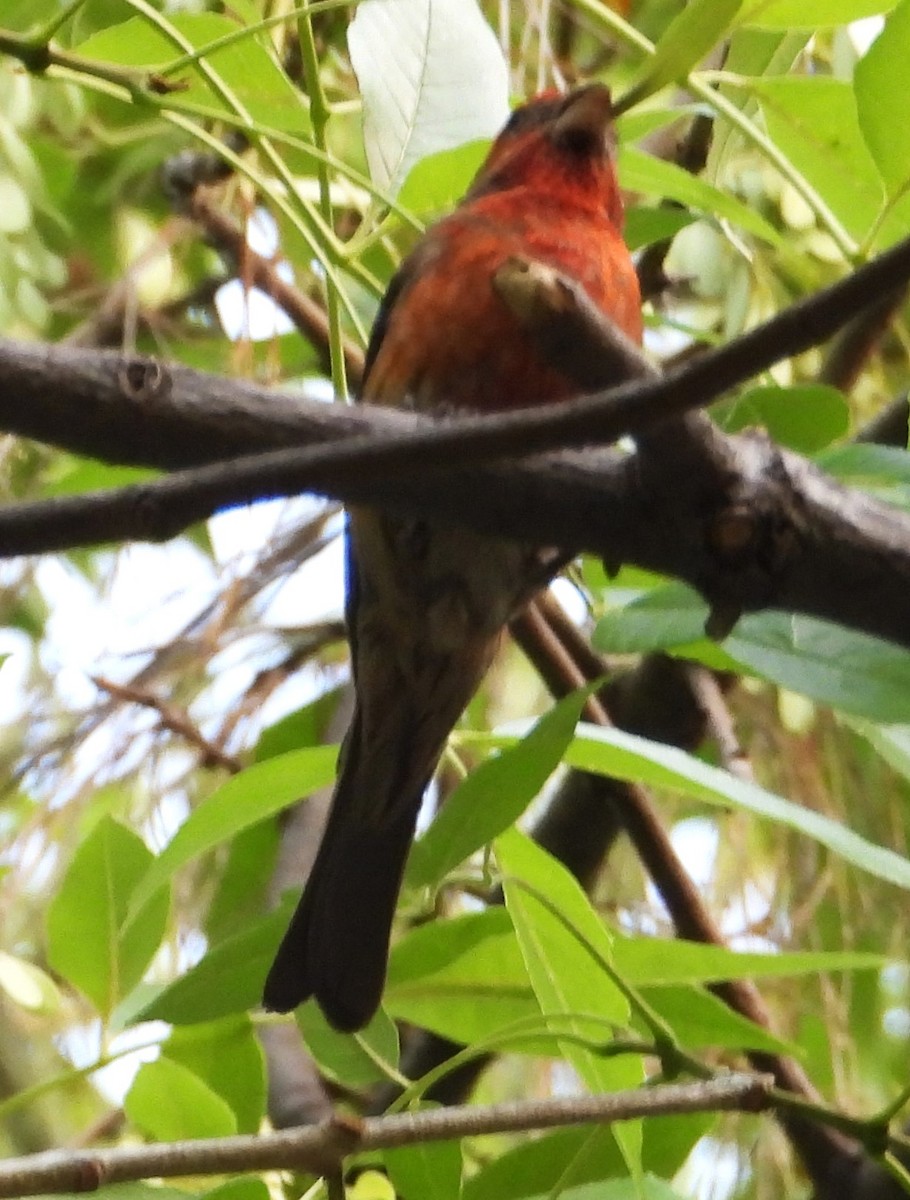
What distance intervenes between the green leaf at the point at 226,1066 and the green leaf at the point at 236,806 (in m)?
0.12

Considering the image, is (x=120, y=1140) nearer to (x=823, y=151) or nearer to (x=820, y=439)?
(x=820, y=439)

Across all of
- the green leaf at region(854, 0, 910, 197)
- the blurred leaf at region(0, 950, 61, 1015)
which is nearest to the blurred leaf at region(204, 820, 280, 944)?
the blurred leaf at region(0, 950, 61, 1015)

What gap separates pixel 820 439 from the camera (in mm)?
1297

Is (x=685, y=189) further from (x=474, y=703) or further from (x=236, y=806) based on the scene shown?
(x=474, y=703)

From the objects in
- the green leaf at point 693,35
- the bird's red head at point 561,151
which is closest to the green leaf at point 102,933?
the green leaf at point 693,35

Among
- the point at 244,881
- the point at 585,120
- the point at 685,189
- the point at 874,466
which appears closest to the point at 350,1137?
the point at 874,466

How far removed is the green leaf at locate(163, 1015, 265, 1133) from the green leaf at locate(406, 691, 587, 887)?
24cm

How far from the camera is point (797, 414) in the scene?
129 centimetres

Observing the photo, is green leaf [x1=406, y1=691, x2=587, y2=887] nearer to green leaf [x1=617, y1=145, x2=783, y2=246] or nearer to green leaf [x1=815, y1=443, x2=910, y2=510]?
green leaf [x1=815, y1=443, x2=910, y2=510]

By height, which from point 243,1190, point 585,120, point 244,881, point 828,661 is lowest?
point 244,881

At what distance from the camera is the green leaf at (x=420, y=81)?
4.34ft

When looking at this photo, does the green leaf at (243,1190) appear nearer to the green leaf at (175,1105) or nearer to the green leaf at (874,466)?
the green leaf at (175,1105)

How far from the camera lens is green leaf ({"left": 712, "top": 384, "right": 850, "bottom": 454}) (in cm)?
128

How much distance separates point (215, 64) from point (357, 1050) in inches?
33.5
